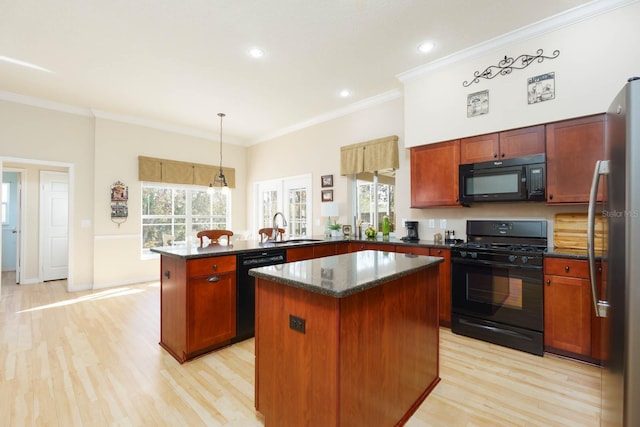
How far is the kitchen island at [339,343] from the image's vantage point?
134cm

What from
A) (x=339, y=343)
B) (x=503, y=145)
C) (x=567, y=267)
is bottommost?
(x=339, y=343)

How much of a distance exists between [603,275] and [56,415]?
3271 mm

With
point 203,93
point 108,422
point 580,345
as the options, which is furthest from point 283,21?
point 580,345

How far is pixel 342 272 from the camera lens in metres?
1.61

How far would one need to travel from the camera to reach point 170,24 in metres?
2.76

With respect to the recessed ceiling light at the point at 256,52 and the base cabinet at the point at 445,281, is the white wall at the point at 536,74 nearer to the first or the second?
the base cabinet at the point at 445,281

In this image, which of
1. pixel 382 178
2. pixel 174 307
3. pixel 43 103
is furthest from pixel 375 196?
pixel 43 103

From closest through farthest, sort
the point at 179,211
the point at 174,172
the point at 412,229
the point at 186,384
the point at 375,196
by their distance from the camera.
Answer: the point at 186,384, the point at 412,229, the point at 375,196, the point at 174,172, the point at 179,211

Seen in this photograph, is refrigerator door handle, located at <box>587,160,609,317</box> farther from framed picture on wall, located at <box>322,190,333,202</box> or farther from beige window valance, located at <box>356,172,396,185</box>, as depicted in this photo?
framed picture on wall, located at <box>322,190,333,202</box>

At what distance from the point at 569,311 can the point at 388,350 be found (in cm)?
196

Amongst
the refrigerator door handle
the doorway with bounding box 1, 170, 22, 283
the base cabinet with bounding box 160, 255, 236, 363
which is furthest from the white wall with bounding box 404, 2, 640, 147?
the doorway with bounding box 1, 170, 22, 283

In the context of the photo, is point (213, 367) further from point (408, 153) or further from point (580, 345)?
point (408, 153)

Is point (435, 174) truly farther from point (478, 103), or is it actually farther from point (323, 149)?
point (323, 149)

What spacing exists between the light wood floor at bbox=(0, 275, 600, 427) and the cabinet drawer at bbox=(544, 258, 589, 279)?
755 millimetres
